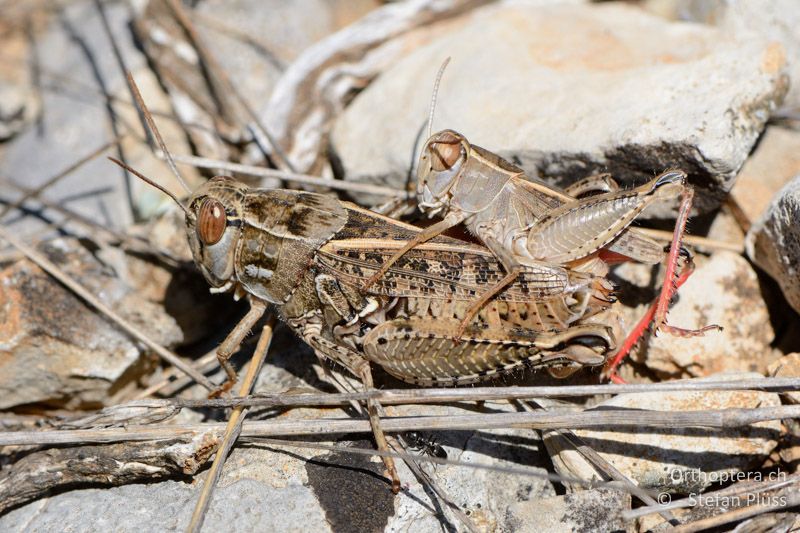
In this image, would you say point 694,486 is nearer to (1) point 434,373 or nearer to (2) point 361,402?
(1) point 434,373

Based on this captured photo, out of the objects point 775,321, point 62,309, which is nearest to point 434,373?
point 775,321

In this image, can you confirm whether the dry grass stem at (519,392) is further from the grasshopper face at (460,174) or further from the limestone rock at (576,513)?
the grasshopper face at (460,174)

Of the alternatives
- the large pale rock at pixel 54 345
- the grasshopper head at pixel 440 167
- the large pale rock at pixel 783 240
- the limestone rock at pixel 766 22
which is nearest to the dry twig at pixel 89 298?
the large pale rock at pixel 54 345

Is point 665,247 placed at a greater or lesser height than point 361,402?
greater

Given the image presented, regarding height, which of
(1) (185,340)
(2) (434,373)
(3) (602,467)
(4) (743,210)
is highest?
(4) (743,210)

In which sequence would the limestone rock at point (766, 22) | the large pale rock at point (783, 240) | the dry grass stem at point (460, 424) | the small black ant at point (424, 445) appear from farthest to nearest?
1. the limestone rock at point (766, 22)
2. the large pale rock at point (783, 240)
3. the small black ant at point (424, 445)
4. the dry grass stem at point (460, 424)

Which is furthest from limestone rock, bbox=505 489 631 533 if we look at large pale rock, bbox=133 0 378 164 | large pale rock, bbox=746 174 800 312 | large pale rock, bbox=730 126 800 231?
large pale rock, bbox=133 0 378 164

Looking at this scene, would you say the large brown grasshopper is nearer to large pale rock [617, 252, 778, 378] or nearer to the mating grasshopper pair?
the mating grasshopper pair

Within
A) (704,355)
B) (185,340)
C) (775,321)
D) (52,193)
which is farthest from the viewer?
(52,193)
